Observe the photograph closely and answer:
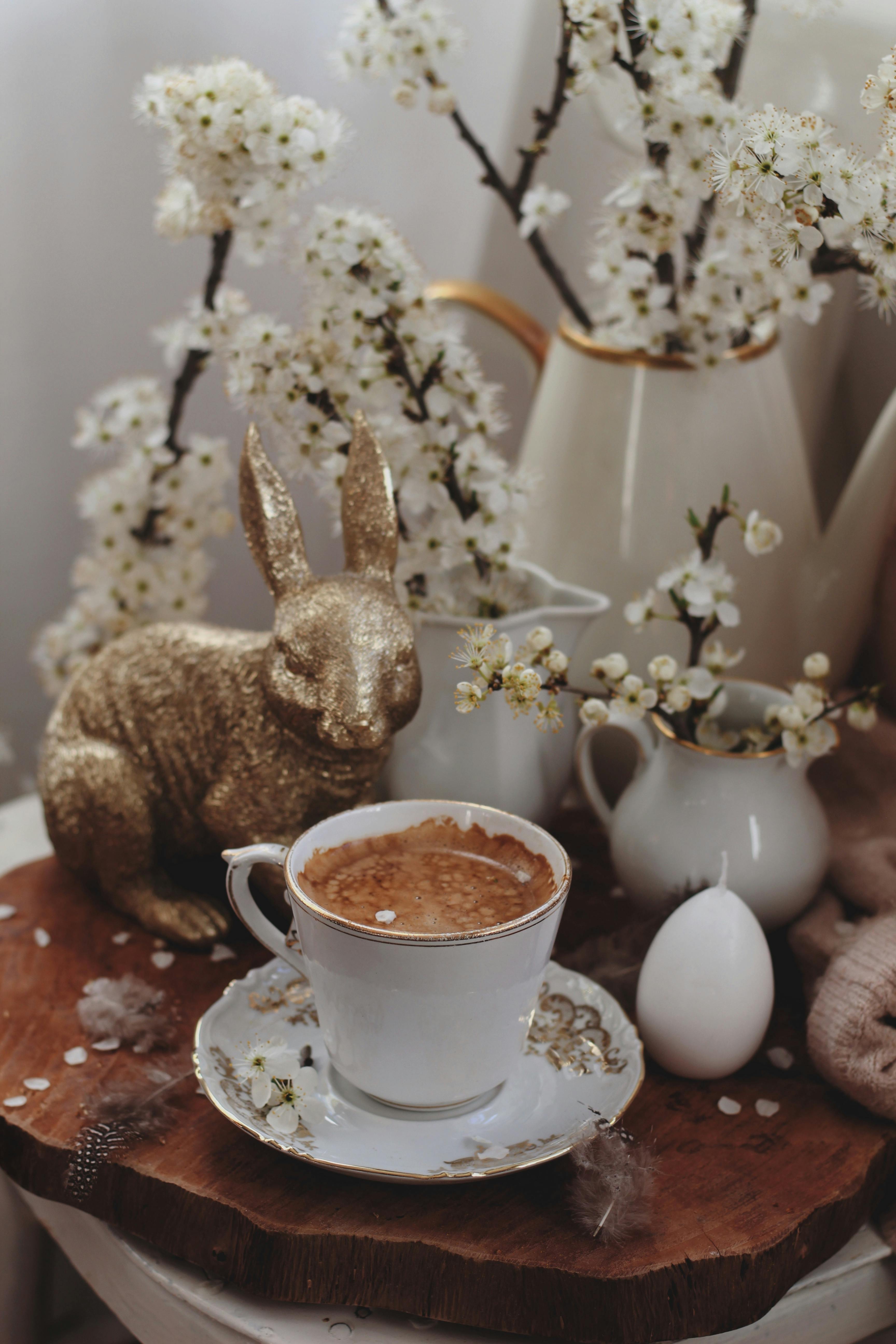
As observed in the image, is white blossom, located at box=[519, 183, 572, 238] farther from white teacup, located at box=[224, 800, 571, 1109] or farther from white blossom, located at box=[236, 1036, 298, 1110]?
white blossom, located at box=[236, 1036, 298, 1110]

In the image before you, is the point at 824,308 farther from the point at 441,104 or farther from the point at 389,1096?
the point at 389,1096

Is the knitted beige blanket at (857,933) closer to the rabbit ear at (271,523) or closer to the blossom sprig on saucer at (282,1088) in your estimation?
the blossom sprig on saucer at (282,1088)

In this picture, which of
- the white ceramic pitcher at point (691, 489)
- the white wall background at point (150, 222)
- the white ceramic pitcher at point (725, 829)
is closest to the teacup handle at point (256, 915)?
the white ceramic pitcher at point (725, 829)

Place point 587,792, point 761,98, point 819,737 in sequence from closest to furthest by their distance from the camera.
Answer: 1. point 819,737
2. point 587,792
3. point 761,98

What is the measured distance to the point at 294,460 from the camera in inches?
29.1

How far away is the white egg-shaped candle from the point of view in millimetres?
611

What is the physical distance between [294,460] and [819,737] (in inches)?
13.9

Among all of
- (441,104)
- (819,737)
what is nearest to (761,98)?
(441,104)

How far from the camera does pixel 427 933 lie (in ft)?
1.74

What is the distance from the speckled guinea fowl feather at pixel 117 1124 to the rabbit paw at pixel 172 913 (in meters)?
0.12

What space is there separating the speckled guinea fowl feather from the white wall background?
0.65 meters

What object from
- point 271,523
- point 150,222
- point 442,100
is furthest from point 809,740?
point 150,222

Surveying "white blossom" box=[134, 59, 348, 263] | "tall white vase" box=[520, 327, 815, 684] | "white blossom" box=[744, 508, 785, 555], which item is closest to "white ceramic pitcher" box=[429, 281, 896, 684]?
"tall white vase" box=[520, 327, 815, 684]

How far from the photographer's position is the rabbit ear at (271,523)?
66 cm
